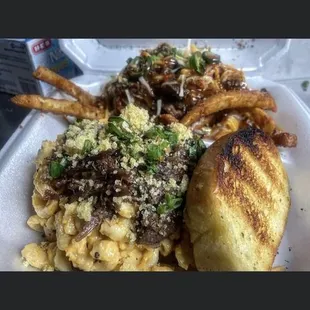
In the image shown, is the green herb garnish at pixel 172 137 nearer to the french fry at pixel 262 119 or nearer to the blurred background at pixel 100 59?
the french fry at pixel 262 119

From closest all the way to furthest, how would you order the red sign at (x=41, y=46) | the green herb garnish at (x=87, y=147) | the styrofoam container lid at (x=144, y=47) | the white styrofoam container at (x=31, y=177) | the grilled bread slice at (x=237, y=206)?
the grilled bread slice at (x=237, y=206), the green herb garnish at (x=87, y=147), the white styrofoam container at (x=31, y=177), the red sign at (x=41, y=46), the styrofoam container lid at (x=144, y=47)

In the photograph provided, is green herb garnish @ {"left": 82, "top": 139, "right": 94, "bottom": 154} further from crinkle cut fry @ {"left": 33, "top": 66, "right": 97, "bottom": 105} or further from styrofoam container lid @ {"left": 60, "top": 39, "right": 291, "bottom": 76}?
styrofoam container lid @ {"left": 60, "top": 39, "right": 291, "bottom": 76}

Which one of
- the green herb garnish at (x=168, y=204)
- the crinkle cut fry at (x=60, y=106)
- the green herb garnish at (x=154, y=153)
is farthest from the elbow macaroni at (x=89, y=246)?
the crinkle cut fry at (x=60, y=106)

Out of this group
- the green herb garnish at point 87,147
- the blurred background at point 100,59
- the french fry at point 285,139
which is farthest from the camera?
the blurred background at point 100,59

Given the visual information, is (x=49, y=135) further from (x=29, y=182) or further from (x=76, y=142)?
(x=76, y=142)

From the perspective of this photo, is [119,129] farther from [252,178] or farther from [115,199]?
[252,178]

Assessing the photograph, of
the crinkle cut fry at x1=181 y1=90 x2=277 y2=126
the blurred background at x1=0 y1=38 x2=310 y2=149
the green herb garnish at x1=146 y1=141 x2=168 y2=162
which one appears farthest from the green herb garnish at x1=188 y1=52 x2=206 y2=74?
the green herb garnish at x1=146 y1=141 x2=168 y2=162
